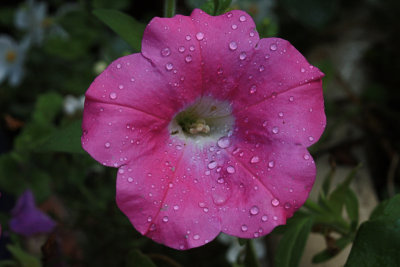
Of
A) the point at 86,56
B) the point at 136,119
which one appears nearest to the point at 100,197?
the point at 86,56

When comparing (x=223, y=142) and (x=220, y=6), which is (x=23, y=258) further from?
(x=220, y=6)

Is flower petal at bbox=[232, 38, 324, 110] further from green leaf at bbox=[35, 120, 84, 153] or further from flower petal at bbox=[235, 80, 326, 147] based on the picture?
green leaf at bbox=[35, 120, 84, 153]

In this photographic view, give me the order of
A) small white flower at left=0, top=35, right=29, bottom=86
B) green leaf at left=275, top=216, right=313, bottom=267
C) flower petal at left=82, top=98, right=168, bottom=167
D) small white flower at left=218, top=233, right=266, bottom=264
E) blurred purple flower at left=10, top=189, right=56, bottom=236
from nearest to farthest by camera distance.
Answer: flower petal at left=82, top=98, right=168, bottom=167 → green leaf at left=275, top=216, right=313, bottom=267 → blurred purple flower at left=10, top=189, right=56, bottom=236 → small white flower at left=218, top=233, right=266, bottom=264 → small white flower at left=0, top=35, right=29, bottom=86

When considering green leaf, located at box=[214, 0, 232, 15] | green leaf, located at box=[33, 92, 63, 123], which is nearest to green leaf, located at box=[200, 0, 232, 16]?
green leaf, located at box=[214, 0, 232, 15]

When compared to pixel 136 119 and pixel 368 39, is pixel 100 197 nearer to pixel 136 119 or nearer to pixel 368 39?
pixel 136 119

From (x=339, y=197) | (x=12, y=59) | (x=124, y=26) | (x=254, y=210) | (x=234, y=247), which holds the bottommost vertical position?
(x=234, y=247)

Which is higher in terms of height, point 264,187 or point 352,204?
point 264,187

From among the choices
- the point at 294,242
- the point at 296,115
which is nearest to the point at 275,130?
the point at 296,115
